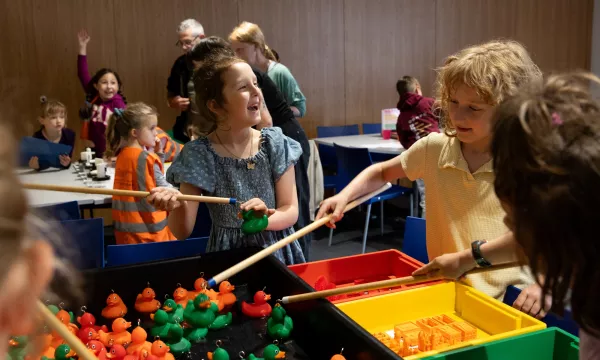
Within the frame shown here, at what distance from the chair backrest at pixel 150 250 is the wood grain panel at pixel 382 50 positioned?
201 inches

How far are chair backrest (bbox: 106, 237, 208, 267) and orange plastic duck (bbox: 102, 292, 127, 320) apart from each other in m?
0.40

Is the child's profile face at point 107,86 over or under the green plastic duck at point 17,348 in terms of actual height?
over

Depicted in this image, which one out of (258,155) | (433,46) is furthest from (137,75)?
(258,155)

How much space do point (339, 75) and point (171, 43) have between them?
209 cm

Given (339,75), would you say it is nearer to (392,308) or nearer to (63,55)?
(63,55)

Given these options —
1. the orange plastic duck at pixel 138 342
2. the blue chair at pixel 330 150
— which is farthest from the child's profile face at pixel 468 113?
the blue chair at pixel 330 150

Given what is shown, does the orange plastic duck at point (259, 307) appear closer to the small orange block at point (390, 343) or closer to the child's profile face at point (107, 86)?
the small orange block at point (390, 343)

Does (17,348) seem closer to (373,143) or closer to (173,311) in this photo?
(173,311)

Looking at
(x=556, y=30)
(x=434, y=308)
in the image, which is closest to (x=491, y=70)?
(x=434, y=308)

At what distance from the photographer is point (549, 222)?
2.39ft

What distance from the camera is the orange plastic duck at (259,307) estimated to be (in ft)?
4.98

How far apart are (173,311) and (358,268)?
648 mm

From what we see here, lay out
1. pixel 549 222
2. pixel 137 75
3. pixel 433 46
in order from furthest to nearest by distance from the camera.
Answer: pixel 433 46
pixel 137 75
pixel 549 222

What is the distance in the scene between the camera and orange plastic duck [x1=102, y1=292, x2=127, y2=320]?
151cm
